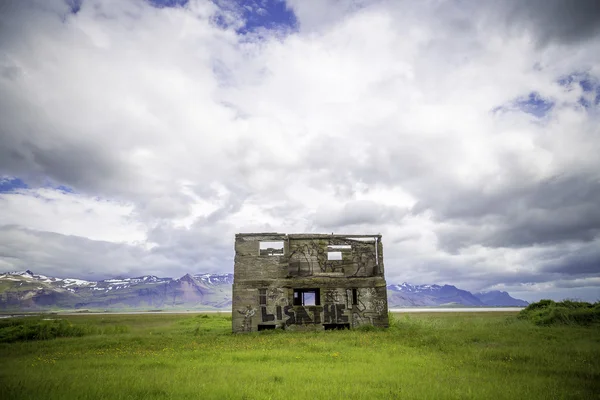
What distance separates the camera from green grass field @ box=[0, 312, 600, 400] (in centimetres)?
895

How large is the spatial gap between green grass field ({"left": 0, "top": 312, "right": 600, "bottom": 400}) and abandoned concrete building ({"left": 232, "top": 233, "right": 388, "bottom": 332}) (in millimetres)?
7055

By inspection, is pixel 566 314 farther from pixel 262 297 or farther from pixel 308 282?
pixel 262 297

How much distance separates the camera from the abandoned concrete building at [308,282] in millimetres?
26547

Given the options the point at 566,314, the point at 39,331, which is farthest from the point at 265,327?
the point at 566,314

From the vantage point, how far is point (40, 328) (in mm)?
24688

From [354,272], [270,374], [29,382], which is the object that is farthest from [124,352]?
[354,272]

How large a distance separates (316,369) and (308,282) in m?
15.0

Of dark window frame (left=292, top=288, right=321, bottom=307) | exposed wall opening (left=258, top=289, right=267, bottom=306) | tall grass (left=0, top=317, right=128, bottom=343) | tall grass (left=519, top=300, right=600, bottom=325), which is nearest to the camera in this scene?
tall grass (left=0, top=317, right=128, bottom=343)

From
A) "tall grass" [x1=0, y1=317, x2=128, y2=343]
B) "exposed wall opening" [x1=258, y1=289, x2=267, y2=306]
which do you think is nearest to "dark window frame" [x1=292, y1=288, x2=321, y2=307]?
"exposed wall opening" [x1=258, y1=289, x2=267, y2=306]

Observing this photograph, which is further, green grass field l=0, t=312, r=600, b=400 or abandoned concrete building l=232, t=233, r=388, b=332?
abandoned concrete building l=232, t=233, r=388, b=332

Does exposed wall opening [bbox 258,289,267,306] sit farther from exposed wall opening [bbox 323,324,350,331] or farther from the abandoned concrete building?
exposed wall opening [bbox 323,324,350,331]

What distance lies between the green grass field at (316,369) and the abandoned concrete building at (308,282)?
23.1 feet

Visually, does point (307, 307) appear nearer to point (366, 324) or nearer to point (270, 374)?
point (366, 324)

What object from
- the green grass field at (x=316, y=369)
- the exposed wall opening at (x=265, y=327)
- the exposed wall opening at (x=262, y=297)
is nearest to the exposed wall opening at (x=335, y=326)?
the exposed wall opening at (x=265, y=327)
